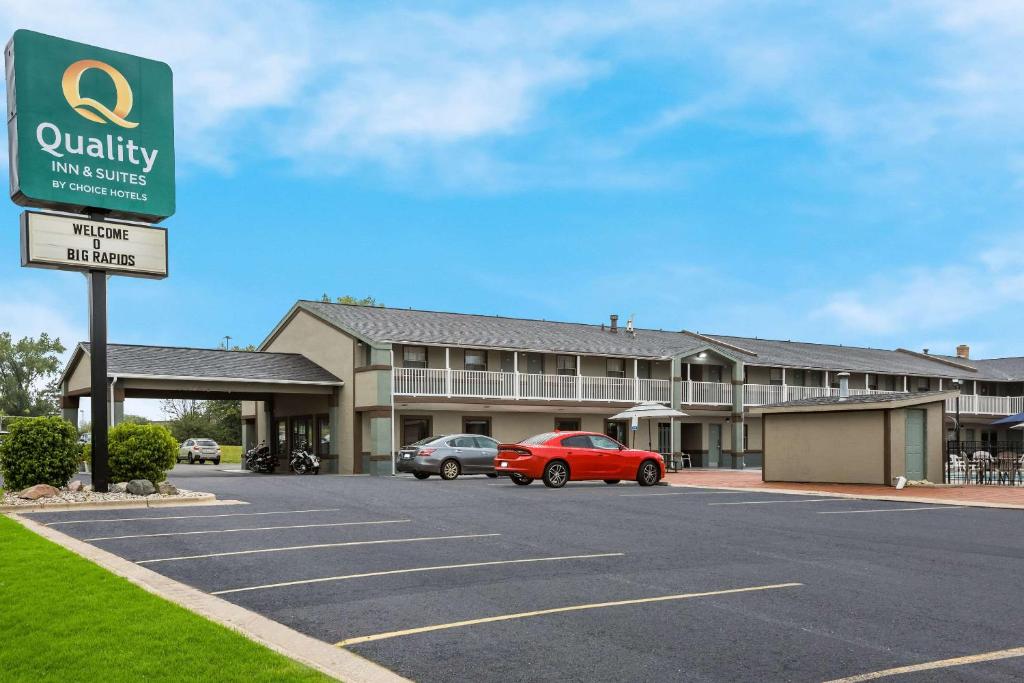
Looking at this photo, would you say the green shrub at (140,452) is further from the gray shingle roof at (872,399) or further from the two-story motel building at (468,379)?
the gray shingle roof at (872,399)

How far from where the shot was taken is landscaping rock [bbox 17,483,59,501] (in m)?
17.9

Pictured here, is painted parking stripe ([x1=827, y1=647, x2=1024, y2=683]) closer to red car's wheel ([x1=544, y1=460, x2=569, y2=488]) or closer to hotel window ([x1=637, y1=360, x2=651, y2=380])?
red car's wheel ([x1=544, y1=460, x2=569, y2=488])

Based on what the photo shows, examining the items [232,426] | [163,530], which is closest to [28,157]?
[163,530]

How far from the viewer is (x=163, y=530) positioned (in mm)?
13938

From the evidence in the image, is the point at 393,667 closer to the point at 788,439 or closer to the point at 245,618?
the point at 245,618

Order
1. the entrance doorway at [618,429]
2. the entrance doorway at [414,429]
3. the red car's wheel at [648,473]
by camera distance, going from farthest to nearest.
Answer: the entrance doorway at [618,429] < the entrance doorway at [414,429] < the red car's wheel at [648,473]

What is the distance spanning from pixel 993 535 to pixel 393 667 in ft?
37.3

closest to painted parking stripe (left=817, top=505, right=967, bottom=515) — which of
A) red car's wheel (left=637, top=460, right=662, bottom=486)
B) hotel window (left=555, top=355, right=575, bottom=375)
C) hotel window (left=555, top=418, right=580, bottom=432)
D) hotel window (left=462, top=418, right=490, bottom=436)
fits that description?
red car's wheel (left=637, top=460, right=662, bottom=486)

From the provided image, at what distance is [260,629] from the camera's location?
7129 mm

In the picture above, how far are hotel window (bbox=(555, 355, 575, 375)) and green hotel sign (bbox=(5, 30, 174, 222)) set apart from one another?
22170 millimetres

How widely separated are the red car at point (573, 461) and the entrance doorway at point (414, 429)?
12170 mm

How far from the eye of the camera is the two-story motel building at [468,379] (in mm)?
34344

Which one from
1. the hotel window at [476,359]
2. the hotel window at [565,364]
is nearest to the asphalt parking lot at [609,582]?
the hotel window at [476,359]

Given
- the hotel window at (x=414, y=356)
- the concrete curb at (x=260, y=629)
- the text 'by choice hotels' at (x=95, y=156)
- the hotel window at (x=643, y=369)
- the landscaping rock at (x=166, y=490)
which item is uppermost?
the text 'by choice hotels' at (x=95, y=156)
